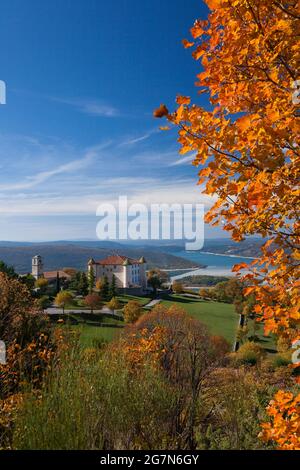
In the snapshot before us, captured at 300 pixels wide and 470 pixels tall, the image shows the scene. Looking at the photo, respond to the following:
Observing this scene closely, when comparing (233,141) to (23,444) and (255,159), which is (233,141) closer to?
(255,159)

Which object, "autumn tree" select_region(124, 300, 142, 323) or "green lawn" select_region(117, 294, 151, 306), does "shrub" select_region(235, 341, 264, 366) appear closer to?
"autumn tree" select_region(124, 300, 142, 323)

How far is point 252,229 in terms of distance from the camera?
2896 millimetres

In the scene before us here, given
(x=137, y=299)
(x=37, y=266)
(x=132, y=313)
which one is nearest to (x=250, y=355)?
(x=132, y=313)

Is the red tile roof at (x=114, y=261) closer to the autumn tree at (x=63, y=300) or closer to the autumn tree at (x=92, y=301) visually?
the autumn tree at (x=63, y=300)

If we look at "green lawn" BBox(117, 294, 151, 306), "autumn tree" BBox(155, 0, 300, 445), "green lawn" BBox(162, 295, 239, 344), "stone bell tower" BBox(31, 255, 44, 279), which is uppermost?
"autumn tree" BBox(155, 0, 300, 445)

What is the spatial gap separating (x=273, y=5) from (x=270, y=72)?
0.45 metres

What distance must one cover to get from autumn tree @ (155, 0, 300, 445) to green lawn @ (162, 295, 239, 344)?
42046 millimetres

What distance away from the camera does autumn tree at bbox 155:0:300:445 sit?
249 cm

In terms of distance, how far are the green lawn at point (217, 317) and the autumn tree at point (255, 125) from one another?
Answer: 42.0 meters

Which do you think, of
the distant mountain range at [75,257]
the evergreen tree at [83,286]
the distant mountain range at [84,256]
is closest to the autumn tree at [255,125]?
the evergreen tree at [83,286]

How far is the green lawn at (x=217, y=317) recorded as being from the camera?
46719 millimetres

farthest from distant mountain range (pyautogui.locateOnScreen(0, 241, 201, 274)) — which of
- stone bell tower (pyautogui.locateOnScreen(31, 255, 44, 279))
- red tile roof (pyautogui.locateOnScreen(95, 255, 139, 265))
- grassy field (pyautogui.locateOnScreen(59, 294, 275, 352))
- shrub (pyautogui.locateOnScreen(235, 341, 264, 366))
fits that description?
shrub (pyautogui.locateOnScreen(235, 341, 264, 366))

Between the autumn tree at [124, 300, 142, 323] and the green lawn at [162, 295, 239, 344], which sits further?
the autumn tree at [124, 300, 142, 323]
